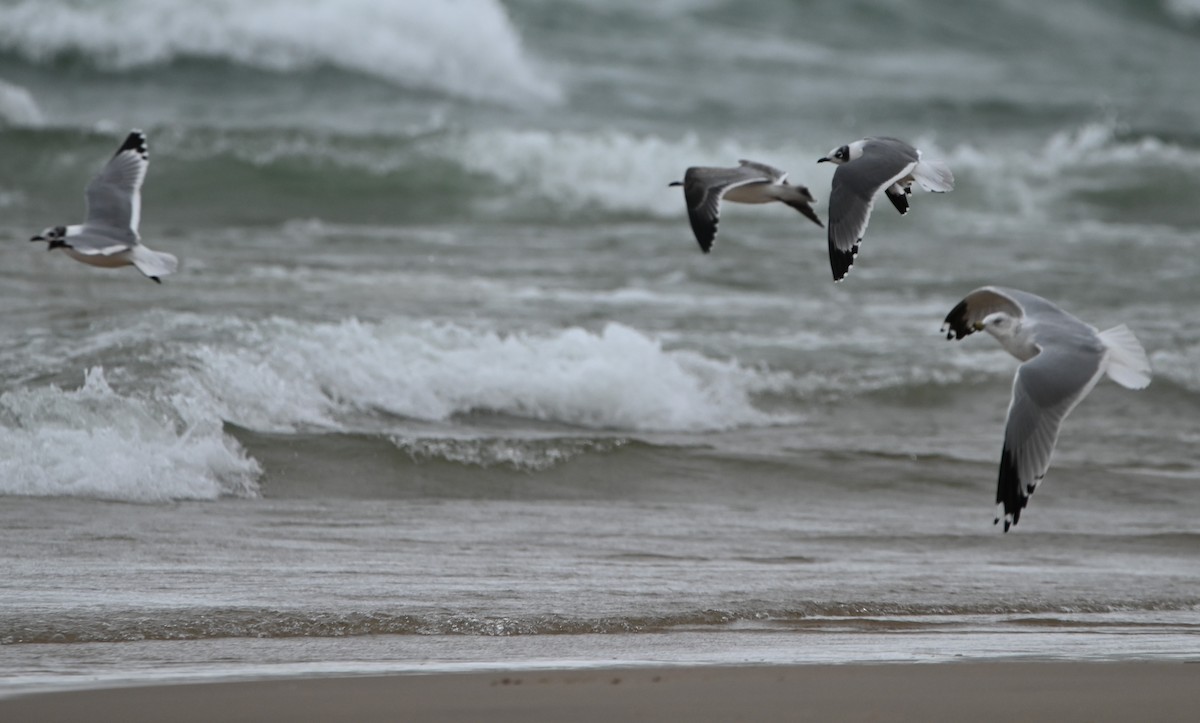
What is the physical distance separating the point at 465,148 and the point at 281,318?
776 centimetres

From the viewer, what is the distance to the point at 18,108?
1574cm

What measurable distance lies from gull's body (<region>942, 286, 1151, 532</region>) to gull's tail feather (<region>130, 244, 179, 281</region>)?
2731mm

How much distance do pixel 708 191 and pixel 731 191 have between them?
0.10m

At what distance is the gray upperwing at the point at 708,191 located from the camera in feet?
18.9

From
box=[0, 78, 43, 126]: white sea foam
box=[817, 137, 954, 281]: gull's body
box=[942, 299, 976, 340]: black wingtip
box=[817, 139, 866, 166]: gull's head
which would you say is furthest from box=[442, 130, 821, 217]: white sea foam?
box=[942, 299, 976, 340]: black wingtip

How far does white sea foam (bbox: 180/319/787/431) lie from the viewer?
271 inches

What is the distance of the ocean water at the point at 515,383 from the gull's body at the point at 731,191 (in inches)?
41.9

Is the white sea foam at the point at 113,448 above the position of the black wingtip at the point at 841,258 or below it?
below

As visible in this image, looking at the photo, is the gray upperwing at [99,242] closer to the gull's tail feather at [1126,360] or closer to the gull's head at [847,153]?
the gull's head at [847,153]

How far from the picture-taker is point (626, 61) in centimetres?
2034

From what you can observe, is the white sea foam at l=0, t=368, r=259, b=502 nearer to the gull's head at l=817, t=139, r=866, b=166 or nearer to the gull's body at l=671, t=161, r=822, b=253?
the gull's body at l=671, t=161, r=822, b=253

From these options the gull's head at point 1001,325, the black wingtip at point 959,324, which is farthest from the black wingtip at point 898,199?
the gull's head at point 1001,325

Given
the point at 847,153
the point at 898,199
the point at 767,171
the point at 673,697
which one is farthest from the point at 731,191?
the point at 673,697

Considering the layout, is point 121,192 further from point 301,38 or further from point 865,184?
point 301,38
